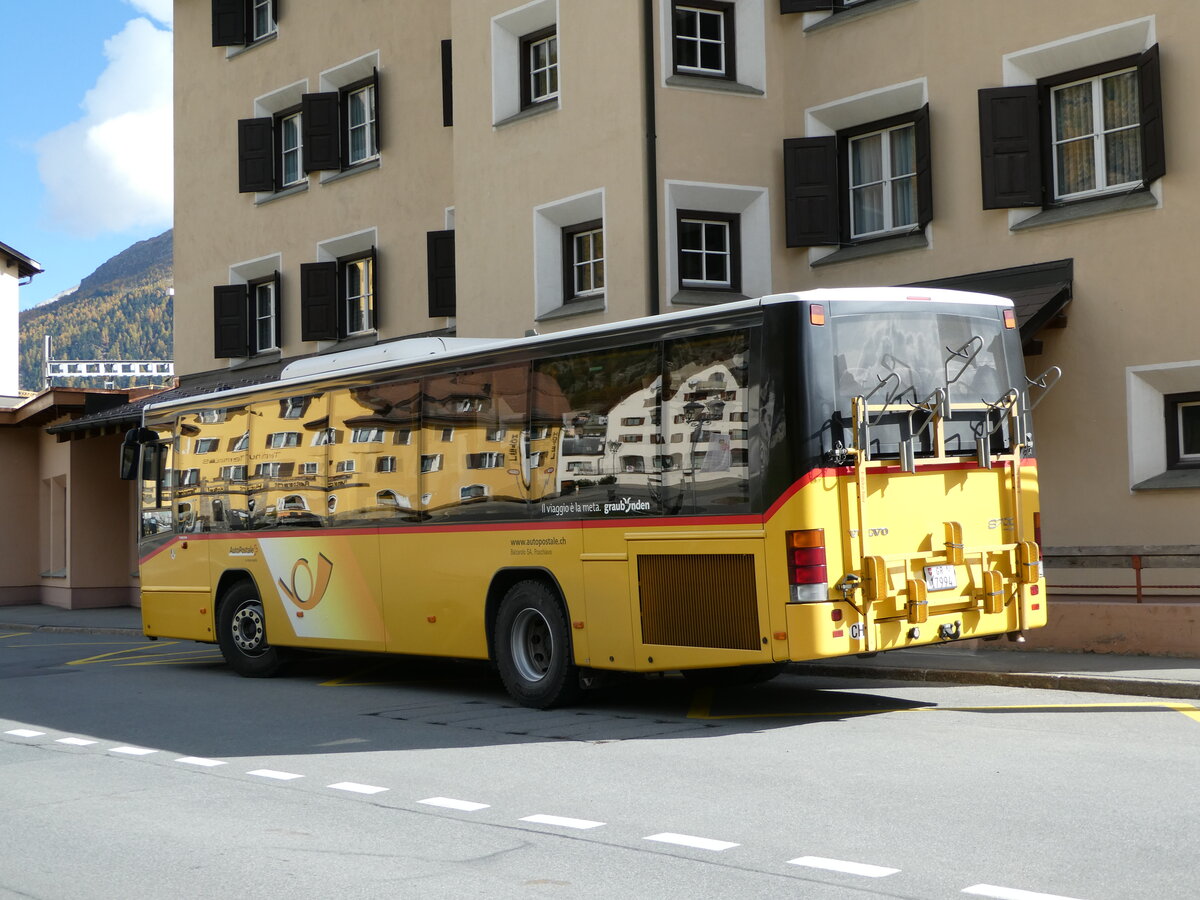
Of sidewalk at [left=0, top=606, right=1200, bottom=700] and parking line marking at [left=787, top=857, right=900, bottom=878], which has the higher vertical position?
sidewalk at [left=0, top=606, right=1200, bottom=700]

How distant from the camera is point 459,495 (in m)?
13.1

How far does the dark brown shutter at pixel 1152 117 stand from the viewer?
1562 centimetres


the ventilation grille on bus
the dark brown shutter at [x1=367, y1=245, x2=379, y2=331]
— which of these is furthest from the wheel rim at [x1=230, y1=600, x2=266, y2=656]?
the dark brown shutter at [x1=367, y1=245, x2=379, y2=331]

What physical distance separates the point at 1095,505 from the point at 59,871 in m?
12.1

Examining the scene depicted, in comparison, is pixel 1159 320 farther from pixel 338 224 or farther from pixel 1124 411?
pixel 338 224

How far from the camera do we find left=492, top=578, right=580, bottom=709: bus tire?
12148 mm

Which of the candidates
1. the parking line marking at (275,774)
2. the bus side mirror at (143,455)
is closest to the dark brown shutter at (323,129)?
the bus side mirror at (143,455)

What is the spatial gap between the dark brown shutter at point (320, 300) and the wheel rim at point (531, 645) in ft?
49.5

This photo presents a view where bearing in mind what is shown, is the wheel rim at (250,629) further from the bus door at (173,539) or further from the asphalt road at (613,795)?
the asphalt road at (613,795)

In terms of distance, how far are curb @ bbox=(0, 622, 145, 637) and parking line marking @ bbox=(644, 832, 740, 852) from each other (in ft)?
60.8

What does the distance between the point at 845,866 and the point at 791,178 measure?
13.9 meters

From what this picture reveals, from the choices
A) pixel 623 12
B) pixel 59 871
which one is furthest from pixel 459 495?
pixel 623 12

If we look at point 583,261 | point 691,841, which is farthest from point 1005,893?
point 583,261

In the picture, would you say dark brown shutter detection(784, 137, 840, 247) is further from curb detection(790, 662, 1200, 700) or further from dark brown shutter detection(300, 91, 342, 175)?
dark brown shutter detection(300, 91, 342, 175)
